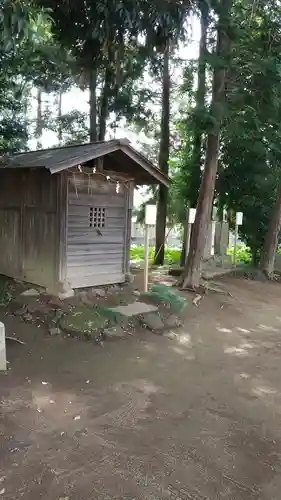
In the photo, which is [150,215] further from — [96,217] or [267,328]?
[267,328]

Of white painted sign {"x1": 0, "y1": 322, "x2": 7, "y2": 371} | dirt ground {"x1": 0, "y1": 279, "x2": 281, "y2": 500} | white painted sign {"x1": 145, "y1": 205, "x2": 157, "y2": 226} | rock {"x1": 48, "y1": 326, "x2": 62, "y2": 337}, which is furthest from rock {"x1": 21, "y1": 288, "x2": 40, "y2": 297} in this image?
white painted sign {"x1": 0, "y1": 322, "x2": 7, "y2": 371}

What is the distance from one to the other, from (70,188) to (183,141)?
7997mm

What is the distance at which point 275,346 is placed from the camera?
655cm

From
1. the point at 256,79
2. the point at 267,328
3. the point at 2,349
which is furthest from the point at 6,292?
the point at 256,79

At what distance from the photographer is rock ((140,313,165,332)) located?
6906mm

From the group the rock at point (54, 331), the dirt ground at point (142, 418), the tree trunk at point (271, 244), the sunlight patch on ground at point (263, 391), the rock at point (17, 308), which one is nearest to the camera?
the dirt ground at point (142, 418)

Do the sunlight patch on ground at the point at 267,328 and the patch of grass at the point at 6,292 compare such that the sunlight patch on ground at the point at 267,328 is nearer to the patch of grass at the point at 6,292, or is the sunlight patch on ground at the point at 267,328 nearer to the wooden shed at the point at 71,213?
the wooden shed at the point at 71,213

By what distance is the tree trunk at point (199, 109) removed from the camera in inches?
287

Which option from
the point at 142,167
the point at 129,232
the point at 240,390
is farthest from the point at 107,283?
the point at 240,390

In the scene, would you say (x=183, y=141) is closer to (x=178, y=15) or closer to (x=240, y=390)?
(x=178, y=15)

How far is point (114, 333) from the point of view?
6.44 m

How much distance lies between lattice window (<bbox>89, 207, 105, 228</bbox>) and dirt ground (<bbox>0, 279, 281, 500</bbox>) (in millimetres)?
2494

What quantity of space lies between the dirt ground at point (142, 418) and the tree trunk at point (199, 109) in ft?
14.8

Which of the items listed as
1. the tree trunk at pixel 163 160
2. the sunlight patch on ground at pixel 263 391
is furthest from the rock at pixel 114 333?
the tree trunk at pixel 163 160
